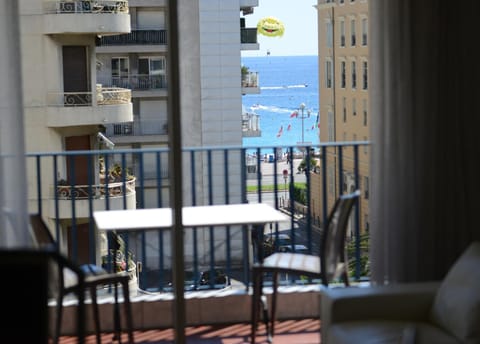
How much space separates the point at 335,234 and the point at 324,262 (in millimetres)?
148

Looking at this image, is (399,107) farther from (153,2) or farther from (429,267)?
(153,2)

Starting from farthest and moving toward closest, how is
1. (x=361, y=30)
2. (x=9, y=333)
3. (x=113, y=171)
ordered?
1. (x=361, y=30)
2. (x=113, y=171)
3. (x=9, y=333)

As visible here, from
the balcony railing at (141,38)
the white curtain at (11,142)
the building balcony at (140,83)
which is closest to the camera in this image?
the white curtain at (11,142)

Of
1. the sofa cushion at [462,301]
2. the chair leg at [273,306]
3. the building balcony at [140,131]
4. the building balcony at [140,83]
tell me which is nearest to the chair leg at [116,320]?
the chair leg at [273,306]

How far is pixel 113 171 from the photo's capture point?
30.9 ft

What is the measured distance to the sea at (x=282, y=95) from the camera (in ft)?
58.1

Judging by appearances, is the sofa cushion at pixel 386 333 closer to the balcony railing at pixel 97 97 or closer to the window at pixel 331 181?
the window at pixel 331 181

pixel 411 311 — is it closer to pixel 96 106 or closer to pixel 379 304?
pixel 379 304

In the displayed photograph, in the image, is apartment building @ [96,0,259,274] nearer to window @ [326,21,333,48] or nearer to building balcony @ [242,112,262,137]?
building balcony @ [242,112,262,137]

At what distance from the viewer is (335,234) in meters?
4.50

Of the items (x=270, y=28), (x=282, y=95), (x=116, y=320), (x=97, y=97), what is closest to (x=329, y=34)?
(x=282, y=95)

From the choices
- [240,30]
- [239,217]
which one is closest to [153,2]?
[240,30]

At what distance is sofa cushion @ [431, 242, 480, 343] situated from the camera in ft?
12.0

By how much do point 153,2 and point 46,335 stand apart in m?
14.6
